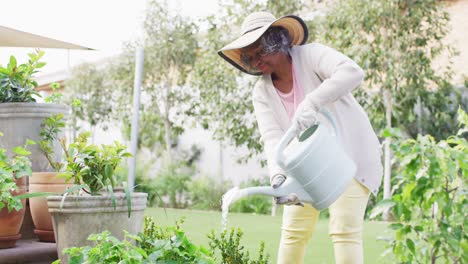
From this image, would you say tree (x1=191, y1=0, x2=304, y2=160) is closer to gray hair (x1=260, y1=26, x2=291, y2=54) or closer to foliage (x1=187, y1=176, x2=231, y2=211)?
foliage (x1=187, y1=176, x2=231, y2=211)

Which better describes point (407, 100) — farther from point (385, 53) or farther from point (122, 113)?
point (122, 113)

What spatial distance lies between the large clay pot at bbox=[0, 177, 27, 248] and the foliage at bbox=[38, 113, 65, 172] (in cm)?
32

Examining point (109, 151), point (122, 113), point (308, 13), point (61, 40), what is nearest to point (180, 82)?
point (122, 113)

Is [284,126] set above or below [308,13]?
below

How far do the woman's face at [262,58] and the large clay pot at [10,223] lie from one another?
3.80ft

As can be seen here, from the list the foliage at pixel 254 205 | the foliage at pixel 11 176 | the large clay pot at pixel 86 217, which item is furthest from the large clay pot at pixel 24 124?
the foliage at pixel 254 205

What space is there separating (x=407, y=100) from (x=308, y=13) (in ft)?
7.98

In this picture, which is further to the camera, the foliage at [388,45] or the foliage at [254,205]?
the foliage at [254,205]

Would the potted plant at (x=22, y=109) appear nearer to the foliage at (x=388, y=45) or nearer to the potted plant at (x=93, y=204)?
the potted plant at (x=93, y=204)

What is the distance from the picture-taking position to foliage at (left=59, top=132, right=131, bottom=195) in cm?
264

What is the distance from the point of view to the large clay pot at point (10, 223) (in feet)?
9.80

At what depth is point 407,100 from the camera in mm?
8336

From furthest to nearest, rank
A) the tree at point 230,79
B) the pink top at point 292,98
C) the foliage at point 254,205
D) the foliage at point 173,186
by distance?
the foliage at point 173,186 → the foliage at point 254,205 → the tree at point 230,79 → the pink top at point 292,98

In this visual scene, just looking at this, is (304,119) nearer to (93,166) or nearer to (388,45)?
(93,166)
